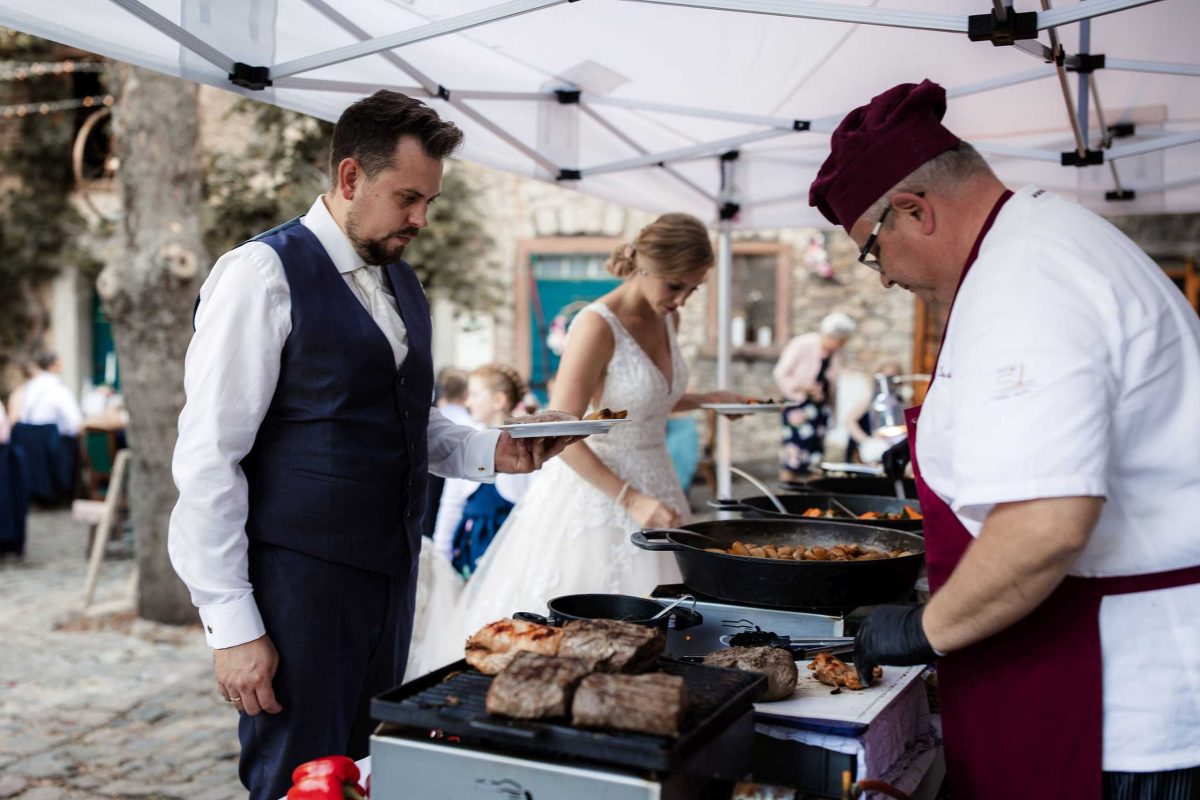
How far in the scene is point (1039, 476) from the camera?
3.86 ft

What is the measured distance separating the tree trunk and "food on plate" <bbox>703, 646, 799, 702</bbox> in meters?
5.27

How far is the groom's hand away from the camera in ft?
7.75

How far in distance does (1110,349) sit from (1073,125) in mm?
2685

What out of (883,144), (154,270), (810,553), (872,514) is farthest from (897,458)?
(154,270)

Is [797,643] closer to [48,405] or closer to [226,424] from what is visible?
[226,424]

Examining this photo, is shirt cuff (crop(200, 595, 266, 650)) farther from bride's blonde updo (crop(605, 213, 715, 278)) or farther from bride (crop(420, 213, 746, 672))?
bride's blonde updo (crop(605, 213, 715, 278))

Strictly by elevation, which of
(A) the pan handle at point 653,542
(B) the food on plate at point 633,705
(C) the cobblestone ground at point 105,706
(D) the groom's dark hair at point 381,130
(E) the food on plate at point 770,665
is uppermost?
(D) the groom's dark hair at point 381,130

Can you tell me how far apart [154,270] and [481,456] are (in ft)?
14.5

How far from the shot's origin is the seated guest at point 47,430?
400 inches

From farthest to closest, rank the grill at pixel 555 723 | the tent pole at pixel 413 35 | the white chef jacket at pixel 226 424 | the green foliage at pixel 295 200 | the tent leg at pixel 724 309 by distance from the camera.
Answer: the green foliage at pixel 295 200 → the tent leg at pixel 724 309 → the tent pole at pixel 413 35 → the white chef jacket at pixel 226 424 → the grill at pixel 555 723

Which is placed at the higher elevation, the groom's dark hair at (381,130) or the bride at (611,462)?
the groom's dark hair at (381,130)

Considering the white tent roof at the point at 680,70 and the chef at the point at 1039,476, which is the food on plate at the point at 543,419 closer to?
the chef at the point at 1039,476

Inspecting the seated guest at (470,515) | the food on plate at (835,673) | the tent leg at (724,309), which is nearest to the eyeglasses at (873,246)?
the food on plate at (835,673)

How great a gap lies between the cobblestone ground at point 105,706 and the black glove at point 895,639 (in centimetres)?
323
